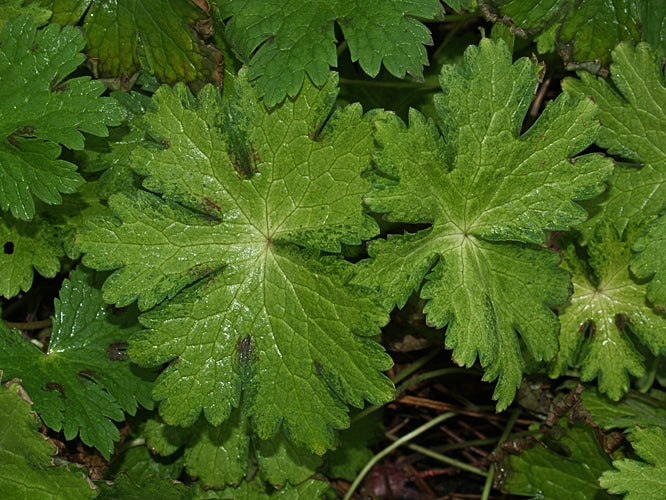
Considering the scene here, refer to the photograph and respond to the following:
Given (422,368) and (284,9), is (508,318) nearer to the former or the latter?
(422,368)

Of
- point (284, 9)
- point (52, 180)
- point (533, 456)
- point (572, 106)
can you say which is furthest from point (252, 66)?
point (533, 456)

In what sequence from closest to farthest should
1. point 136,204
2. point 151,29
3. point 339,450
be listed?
1. point 136,204
2. point 151,29
3. point 339,450

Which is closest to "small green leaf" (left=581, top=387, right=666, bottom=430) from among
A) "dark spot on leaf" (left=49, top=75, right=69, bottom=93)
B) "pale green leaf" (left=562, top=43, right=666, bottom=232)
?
"pale green leaf" (left=562, top=43, right=666, bottom=232)

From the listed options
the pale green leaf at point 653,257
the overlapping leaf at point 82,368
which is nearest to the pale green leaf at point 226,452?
the overlapping leaf at point 82,368

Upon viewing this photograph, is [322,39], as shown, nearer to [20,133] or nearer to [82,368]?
[20,133]

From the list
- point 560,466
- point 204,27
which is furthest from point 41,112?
point 560,466

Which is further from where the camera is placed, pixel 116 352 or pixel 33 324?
pixel 33 324
